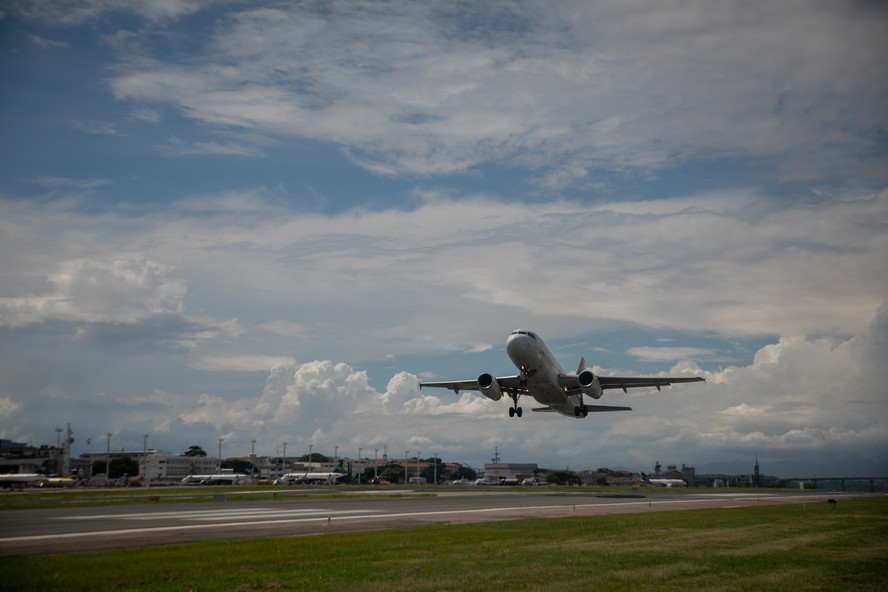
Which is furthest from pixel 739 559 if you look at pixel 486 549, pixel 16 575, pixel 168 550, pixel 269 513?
pixel 269 513

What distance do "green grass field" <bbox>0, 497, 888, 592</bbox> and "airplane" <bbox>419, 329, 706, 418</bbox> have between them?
89.7ft

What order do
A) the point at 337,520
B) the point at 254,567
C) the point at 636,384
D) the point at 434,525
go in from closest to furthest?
the point at 254,567
the point at 434,525
the point at 337,520
the point at 636,384

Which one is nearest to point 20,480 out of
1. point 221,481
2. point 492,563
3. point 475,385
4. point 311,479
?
point 221,481

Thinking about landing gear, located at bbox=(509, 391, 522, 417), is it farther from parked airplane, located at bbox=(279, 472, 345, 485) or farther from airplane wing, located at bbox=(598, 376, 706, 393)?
parked airplane, located at bbox=(279, 472, 345, 485)

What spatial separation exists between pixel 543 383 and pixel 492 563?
1635 inches

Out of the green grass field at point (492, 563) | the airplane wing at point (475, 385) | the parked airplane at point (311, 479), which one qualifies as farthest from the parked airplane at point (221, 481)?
the green grass field at point (492, 563)

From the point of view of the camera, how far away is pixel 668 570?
58.9 ft

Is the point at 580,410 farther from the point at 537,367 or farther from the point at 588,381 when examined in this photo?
the point at 537,367

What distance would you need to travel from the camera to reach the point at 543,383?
6000 cm

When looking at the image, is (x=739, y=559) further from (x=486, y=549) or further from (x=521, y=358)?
(x=521, y=358)

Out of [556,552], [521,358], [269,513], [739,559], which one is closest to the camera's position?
[739,559]

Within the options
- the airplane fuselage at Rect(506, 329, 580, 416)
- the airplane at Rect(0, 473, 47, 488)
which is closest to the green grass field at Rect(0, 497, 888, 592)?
the airplane fuselage at Rect(506, 329, 580, 416)

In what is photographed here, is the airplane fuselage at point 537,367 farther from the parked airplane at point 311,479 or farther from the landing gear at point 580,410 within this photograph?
the parked airplane at point 311,479

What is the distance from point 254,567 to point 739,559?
43.8 feet
